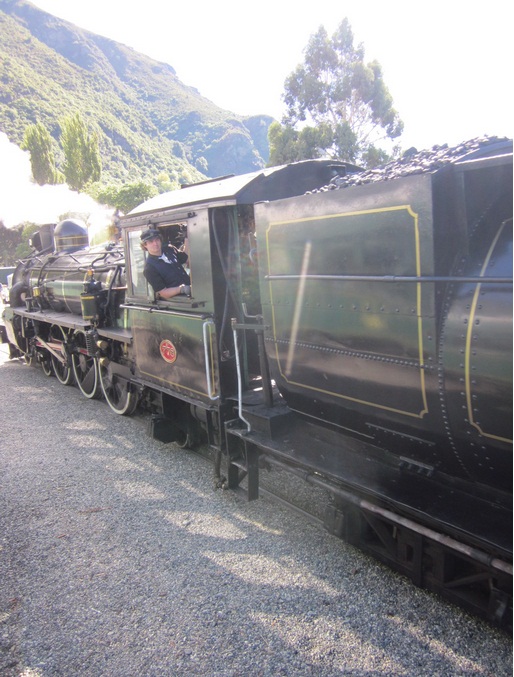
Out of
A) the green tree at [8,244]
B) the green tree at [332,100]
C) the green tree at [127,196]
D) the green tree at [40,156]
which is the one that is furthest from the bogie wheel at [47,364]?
the green tree at [40,156]

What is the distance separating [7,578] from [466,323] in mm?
3673

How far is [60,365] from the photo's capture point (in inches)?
381

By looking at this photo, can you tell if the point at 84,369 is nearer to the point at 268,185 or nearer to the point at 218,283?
the point at 218,283

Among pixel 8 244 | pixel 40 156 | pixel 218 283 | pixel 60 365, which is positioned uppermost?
pixel 40 156

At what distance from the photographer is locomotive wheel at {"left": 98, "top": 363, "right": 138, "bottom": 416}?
695 cm

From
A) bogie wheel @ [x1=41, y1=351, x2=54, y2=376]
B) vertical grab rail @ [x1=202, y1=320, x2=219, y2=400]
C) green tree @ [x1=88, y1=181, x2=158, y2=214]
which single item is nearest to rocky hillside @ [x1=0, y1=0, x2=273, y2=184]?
green tree @ [x1=88, y1=181, x2=158, y2=214]

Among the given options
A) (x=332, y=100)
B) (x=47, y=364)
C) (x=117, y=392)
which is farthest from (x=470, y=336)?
(x=332, y=100)

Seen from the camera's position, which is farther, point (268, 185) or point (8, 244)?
point (8, 244)

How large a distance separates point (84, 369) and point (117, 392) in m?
1.23

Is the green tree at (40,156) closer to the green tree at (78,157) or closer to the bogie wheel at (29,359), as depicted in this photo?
the green tree at (78,157)

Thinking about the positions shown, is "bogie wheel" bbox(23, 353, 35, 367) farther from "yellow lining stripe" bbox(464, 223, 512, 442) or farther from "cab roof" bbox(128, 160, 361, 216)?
"yellow lining stripe" bbox(464, 223, 512, 442)

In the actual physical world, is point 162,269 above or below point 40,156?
below

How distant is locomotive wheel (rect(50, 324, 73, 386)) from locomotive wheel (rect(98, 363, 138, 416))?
1582 mm

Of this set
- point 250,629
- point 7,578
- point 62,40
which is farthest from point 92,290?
point 62,40
